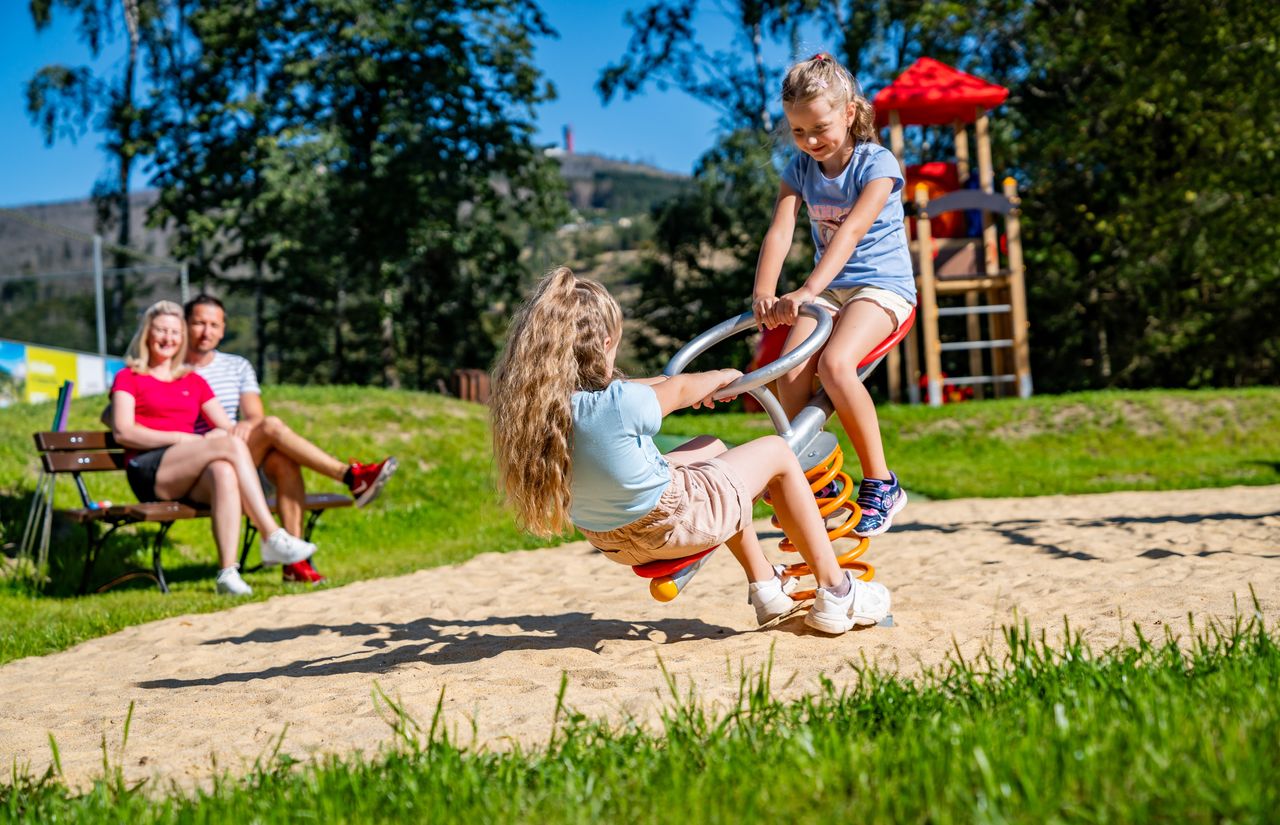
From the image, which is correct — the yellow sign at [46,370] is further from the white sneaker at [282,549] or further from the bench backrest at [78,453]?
the white sneaker at [282,549]

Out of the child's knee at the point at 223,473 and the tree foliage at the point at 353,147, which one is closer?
the child's knee at the point at 223,473

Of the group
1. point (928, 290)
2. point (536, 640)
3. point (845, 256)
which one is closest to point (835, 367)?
point (845, 256)

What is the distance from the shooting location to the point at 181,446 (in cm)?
671

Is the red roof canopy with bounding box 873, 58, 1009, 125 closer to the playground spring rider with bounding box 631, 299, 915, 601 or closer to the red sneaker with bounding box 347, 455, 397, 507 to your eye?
the red sneaker with bounding box 347, 455, 397, 507

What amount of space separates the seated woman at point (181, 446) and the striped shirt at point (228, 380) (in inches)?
6.4

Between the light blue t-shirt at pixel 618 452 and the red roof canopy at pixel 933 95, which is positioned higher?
the red roof canopy at pixel 933 95

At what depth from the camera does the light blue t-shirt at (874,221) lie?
13.9 feet

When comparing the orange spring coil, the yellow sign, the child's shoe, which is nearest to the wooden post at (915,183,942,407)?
the orange spring coil

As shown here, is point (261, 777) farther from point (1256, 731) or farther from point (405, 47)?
point (405, 47)

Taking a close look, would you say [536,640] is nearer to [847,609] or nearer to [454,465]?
[847,609]

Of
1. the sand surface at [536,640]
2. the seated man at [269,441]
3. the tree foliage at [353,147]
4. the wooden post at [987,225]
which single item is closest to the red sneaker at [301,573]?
the seated man at [269,441]

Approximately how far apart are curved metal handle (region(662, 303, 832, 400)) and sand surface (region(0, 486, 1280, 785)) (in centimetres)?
81

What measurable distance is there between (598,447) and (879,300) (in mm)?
1298

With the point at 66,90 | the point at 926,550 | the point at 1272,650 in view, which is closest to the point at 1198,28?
the point at 926,550
